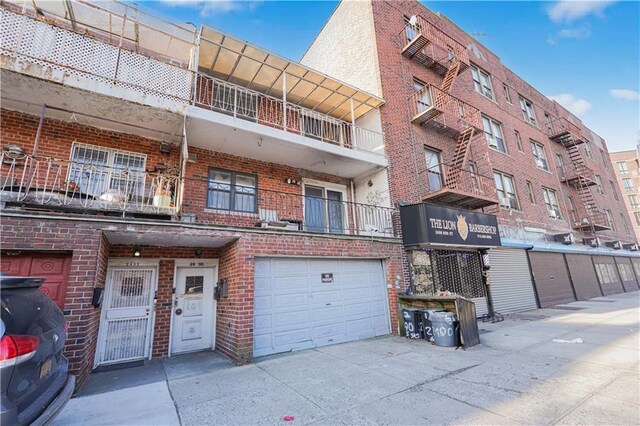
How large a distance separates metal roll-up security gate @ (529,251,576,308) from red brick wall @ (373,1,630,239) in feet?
6.04

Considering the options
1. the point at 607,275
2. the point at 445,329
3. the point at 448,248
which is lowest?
the point at 445,329

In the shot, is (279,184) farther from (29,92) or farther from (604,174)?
(604,174)

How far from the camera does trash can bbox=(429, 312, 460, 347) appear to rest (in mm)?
6941

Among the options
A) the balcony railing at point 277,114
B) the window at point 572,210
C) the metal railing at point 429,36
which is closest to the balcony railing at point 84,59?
the balcony railing at point 277,114

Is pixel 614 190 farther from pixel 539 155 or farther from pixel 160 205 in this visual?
pixel 160 205

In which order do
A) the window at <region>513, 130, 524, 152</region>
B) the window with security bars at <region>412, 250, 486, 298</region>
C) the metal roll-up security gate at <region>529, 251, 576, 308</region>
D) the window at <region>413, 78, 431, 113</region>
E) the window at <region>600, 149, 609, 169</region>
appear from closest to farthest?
the window with security bars at <region>412, 250, 486, 298</region>, the window at <region>413, 78, 431, 113</region>, the metal roll-up security gate at <region>529, 251, 576, 308</region>, the window at <region>513, 130, 524, 152</region>, the window at <region>600, 149, 609, 169</region>

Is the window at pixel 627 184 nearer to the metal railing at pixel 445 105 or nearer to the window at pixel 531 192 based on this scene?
the window at pixel 531 192

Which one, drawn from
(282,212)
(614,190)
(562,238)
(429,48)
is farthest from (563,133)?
(282,212)

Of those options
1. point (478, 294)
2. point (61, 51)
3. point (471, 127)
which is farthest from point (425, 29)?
point (61, 51)

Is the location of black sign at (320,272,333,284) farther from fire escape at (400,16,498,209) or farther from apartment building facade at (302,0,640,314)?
fire escape at (400,16,498,209)

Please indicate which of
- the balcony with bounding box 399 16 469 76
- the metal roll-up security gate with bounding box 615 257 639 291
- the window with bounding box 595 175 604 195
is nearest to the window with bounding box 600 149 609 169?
the window with bounding box 595 175 604 195

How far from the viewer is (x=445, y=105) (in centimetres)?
1226

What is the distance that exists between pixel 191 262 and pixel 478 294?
10.4 metres

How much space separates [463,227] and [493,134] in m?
8.26
